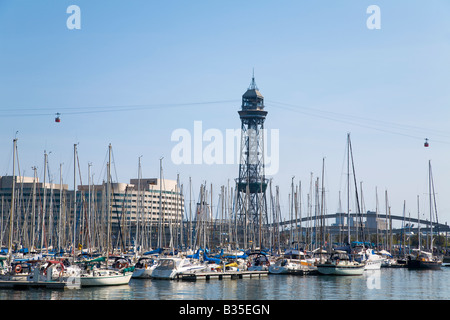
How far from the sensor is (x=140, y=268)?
7544 cm

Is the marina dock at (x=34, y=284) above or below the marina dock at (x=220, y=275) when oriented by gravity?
above

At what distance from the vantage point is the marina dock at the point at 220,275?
73562 mm

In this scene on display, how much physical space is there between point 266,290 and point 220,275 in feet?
49.6

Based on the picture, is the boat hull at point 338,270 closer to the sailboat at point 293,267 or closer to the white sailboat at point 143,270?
the sailboat at point 293,267

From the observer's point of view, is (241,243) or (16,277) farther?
(241,243)

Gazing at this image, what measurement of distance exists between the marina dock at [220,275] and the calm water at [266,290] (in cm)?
188

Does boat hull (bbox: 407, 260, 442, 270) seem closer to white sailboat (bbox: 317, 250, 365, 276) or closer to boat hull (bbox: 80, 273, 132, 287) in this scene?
white sailboat (bbox: 317, 250, 365, 276)

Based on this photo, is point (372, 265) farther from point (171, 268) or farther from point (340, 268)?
point (171, 268)

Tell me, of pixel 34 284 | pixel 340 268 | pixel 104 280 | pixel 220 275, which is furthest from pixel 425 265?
pixel 34 284

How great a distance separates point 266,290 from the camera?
63844 millimetres

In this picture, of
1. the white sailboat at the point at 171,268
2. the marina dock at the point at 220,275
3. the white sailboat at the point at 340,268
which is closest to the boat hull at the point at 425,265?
the white sailboat at the point at 340,268

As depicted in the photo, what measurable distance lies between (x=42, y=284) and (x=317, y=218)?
63436 mm
